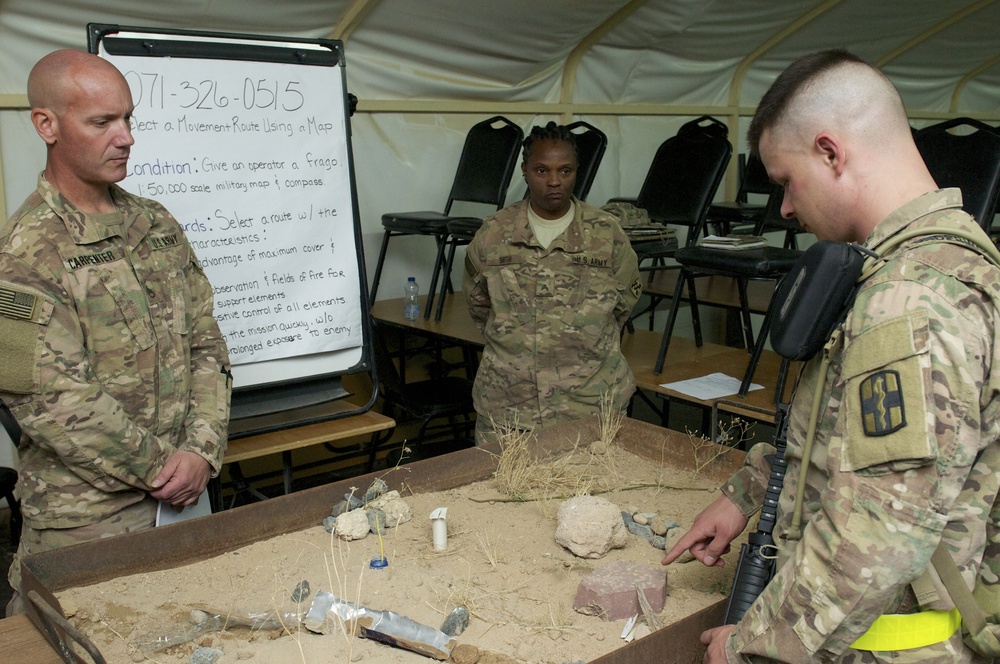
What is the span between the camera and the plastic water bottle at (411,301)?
488 cm

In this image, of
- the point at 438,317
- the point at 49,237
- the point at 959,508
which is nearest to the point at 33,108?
the point at 49,237

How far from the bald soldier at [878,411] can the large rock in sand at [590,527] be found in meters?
0.63

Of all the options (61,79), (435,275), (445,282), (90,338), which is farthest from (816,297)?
(435,275)

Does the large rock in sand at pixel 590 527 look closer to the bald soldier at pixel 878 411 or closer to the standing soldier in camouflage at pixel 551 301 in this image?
the bald soldier at pixel 878 411

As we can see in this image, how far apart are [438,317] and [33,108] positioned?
2741mm

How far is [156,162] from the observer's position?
9.29 ft

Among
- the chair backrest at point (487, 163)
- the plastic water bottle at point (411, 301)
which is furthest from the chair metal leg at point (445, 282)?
the chair backrest at point (487, 163)

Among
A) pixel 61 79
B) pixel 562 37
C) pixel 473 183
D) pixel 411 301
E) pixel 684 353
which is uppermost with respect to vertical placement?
pixel 562 37

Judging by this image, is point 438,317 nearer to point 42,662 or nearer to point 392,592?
point 392,592

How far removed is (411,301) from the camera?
4.97 meters

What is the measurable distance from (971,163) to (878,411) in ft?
9.87

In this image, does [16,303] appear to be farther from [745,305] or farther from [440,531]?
[745,305]

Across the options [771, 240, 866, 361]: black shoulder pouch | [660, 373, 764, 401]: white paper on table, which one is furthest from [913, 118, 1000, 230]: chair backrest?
[771, 240, 866, 361]: black shoulder pouch

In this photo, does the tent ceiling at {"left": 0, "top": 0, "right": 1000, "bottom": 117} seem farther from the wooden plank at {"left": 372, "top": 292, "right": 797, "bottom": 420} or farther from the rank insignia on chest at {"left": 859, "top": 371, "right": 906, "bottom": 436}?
the rank insignia on chest at {"left": 859, "top": 371, "right": 906, "bottom": 436}
